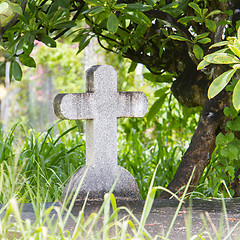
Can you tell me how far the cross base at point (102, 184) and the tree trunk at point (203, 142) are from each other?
26 cm

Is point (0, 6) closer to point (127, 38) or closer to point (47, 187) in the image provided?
point (127, 38)

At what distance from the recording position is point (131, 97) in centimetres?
243

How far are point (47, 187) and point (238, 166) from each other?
1225 mm

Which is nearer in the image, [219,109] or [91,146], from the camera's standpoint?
[91,146]

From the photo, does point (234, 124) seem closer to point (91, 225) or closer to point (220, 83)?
point (220, 83)

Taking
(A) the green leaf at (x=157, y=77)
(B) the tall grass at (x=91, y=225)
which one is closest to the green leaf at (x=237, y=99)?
(B) the tall grass at (x=91, y=225)

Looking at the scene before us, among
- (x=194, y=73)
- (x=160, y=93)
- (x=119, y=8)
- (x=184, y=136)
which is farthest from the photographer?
(x=184, y=136)

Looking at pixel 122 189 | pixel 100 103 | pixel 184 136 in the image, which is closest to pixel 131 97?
pixel 100 103

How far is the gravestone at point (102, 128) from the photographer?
2312 mm

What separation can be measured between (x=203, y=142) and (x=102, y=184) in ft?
2.16

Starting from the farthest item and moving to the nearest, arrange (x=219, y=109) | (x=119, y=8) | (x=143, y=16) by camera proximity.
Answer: (x=219, y=109) → (x=143, y=16) → (x=119, y=8)

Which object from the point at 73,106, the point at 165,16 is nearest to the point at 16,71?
the point at 73,106

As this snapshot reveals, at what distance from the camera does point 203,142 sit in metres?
2.55

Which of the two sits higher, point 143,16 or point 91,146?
point 143,16
